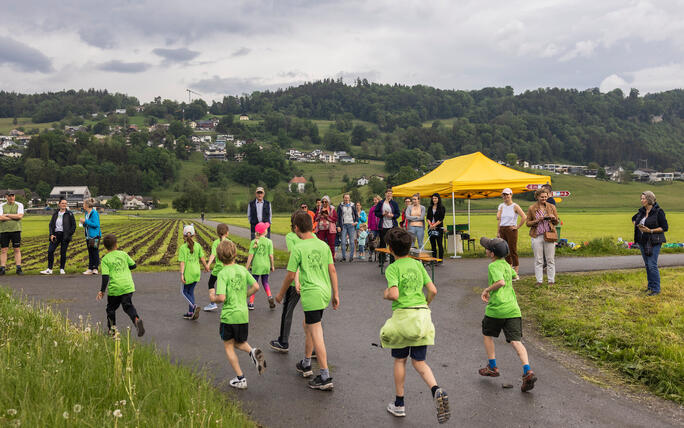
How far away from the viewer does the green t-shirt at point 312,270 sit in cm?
478

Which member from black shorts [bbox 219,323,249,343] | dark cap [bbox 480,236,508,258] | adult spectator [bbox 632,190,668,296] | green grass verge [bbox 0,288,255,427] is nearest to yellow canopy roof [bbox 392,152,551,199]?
adult spectator [bbox 632,190,668,296]

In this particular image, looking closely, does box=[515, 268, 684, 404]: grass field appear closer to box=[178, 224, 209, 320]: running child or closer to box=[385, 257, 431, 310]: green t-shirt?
box=[385, 257, 431, 310]: green t-shirt

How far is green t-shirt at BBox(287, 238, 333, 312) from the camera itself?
15.7 ft

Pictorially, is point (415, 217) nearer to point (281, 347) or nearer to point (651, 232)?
point (651, 232)

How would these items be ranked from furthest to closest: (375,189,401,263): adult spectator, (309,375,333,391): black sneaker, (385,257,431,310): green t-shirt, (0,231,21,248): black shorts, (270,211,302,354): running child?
(375,189,401,263): adult spectator, (0,231,21,248): black shorts, (270,211,302,354): running child, (309,375,333,391): black sneaker, (385,257,431,310): green t-shirt

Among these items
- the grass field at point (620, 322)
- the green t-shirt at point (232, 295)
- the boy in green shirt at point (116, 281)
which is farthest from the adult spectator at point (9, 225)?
the grass field at point (620, 322)

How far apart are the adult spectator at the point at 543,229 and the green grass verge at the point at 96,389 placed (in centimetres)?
800

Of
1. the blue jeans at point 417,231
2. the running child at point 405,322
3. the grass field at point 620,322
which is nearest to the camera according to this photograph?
the running child at point 405,322

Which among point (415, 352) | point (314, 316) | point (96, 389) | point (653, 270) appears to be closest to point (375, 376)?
point (314, 316)

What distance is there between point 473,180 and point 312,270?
11.0m

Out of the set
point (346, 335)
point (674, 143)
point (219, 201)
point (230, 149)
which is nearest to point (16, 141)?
point (230, 149)

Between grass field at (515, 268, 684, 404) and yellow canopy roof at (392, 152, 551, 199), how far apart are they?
4550 mm

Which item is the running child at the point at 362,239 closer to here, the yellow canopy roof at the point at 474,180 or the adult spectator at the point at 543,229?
the yellow canopy roof at the point at 474,180

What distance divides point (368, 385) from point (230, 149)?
18507 centimetres
